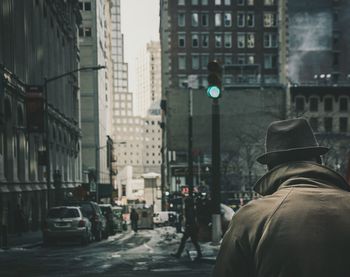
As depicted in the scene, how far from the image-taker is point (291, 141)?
9.55 feet

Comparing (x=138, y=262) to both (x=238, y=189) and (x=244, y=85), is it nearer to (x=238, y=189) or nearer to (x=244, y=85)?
(x=238, y=189)

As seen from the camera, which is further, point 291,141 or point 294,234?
point 291,141

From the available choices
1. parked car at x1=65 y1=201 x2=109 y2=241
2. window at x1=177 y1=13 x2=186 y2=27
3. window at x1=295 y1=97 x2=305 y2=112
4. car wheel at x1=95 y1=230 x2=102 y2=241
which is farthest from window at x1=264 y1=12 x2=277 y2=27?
car wheel at x1=95 y1=230 x2=102 y2=241

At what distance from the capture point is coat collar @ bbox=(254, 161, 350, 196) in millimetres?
2805

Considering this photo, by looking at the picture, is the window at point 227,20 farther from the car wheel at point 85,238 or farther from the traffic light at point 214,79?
the traffic light at point 214,79

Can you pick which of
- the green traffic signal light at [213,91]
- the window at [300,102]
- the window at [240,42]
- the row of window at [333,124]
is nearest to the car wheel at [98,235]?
the green traffic signal light at [213,91]

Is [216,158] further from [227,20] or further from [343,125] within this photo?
[227,20]

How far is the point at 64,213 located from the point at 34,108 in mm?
10320

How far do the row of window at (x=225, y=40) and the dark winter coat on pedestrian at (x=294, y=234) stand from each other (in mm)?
96846

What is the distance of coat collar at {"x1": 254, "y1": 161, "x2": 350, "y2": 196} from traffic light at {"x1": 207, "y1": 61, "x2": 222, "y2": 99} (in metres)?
12.5

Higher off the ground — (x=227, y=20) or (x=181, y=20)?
(x=181, y=20)

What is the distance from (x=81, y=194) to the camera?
37812 mm

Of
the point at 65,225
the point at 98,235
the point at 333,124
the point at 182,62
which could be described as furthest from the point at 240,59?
the point at 65,225

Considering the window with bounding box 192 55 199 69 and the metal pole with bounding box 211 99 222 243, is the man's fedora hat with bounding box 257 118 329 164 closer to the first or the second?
the metal pole with bounding box 211 99 222 243
